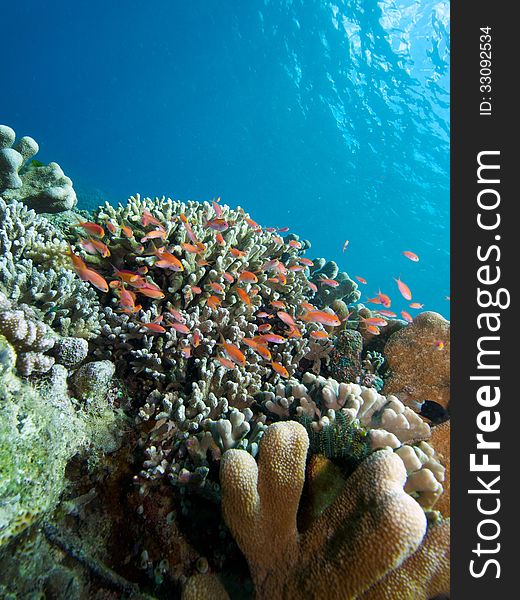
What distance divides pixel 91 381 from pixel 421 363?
4.44 meters

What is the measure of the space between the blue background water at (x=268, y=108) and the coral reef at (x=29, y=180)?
22.4m

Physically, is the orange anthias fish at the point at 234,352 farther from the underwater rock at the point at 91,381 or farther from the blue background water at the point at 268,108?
the blue background water at the point at 268,108

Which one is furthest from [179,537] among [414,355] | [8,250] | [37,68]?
[37,68]

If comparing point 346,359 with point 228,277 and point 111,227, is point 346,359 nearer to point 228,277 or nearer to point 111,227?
point 228,277

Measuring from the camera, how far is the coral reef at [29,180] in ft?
18.1

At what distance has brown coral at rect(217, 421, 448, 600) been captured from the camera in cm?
155

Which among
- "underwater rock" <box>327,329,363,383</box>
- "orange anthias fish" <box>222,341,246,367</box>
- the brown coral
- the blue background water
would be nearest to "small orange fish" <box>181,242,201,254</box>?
"orange anthias fish" <box>222,341,246,367</box>

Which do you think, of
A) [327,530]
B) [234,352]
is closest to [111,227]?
[234,352]

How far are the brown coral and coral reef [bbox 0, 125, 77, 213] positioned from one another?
5.94 m

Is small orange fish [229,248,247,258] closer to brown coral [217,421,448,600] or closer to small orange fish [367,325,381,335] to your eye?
small orange fish [367,325,381,335]

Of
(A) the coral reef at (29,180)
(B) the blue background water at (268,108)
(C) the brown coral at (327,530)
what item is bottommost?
(C) the brown coral at (327,530)

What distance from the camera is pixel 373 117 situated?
147 ft

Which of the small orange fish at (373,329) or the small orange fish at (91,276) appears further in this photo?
the small orange fish at (373,329)

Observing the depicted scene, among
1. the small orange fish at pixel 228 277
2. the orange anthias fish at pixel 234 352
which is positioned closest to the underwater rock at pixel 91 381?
the orange anthias fish at pixel 234 352
